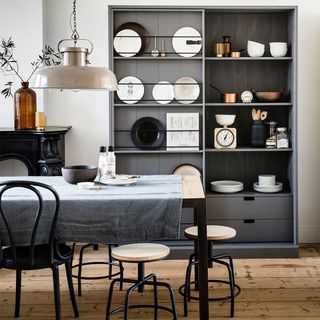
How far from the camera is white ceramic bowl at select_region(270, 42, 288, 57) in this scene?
5.18m

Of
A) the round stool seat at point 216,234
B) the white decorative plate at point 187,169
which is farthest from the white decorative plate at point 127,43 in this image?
the round stool seat at point 216,234

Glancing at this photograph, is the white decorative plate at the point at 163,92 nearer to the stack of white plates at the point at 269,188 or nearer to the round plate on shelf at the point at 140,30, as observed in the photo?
the round plate on shelf at the point at 140,30

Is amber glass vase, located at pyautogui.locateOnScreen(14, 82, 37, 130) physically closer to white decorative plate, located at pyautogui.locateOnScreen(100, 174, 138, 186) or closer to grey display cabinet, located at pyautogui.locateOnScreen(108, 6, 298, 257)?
grey display cabinet, located at pyautogui.locateOnScreen(108, 6, 298, 257)

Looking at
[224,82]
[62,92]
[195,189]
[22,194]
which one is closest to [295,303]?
[195,189]

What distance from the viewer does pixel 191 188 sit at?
3691 millimetres

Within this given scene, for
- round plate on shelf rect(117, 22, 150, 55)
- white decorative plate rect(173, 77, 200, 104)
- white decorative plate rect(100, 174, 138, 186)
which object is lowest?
white decorative plate rect(100, 174, 138, 186)

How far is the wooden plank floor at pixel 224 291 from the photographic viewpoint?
377 cm

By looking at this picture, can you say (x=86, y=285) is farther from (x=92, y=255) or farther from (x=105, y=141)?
(x=105, y=141)

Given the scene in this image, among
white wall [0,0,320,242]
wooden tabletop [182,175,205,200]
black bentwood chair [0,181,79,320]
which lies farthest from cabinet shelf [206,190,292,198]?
black bentwood chair [0,181,79,320]

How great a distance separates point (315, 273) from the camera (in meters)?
4.62

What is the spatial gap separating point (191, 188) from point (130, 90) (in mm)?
1788

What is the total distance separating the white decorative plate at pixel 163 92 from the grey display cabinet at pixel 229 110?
0.18 feet

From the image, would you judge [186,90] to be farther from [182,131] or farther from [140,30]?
[140,30]

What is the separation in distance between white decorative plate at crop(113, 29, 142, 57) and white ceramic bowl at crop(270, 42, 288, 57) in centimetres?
115
